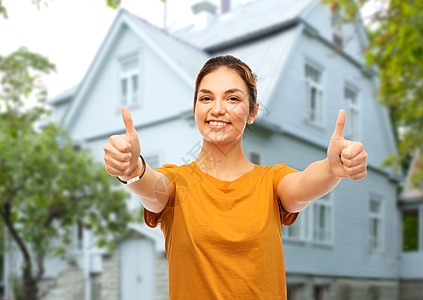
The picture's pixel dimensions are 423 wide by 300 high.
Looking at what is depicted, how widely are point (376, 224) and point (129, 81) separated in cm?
761

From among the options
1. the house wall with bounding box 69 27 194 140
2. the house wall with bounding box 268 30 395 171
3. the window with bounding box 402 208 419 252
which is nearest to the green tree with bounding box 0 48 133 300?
the house wall with bounding box 69 27 194 140

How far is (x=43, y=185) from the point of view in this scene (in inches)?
351

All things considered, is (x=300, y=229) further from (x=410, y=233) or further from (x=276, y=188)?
(x=276, y=188)

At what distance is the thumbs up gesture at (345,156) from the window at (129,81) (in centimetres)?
965

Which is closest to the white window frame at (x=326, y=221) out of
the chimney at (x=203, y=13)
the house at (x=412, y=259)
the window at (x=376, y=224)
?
the window at (x=376, y=224)

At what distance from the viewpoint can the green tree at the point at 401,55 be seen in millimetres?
6930

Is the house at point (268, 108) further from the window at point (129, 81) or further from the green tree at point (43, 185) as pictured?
the green tree at point (43, 185)

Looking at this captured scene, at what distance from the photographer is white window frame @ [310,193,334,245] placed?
36.0 ft

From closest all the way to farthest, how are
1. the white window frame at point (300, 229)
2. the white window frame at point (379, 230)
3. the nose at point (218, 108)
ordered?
the nose at point (218, 108) → the white window frame at point (300, 229) → the white window frame at point (379, 230)

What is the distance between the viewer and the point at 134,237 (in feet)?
35.6

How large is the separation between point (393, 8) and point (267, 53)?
3.06m

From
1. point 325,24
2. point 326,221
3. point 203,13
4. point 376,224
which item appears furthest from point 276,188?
point 376,224

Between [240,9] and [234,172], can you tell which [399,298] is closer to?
[240,9]

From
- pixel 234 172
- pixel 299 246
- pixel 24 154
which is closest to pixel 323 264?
pixel 299 246
